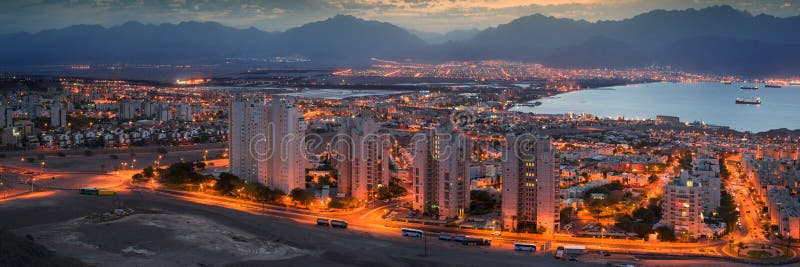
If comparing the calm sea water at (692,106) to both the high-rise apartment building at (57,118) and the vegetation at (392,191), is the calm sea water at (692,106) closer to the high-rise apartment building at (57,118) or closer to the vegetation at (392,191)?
the vegetation at (392,191)

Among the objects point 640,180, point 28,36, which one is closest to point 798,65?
point 640,180

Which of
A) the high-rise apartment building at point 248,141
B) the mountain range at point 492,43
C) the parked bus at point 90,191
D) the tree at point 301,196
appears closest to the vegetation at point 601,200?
the tree at point 301,196

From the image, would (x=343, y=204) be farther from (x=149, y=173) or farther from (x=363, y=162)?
(x=149, y=173)

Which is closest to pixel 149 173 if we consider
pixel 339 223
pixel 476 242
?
pixel 339 223

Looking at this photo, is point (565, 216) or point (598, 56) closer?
point (565, 216)

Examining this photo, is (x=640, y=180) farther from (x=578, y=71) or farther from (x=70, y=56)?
(x=70, y=56)

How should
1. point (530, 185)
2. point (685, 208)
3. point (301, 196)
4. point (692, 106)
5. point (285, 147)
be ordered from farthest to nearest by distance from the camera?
point (692, 106), point (285, 147), point (301, 196), point (530, 185), point (685, 208)

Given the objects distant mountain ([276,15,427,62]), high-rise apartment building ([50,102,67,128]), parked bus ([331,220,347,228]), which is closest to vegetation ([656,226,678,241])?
parked bus ([331,220,347,228])

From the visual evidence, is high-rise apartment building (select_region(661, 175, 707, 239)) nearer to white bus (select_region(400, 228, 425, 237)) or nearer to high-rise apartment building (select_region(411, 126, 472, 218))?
high-rise apartment building (select_region(411, 126, 472, 218))
